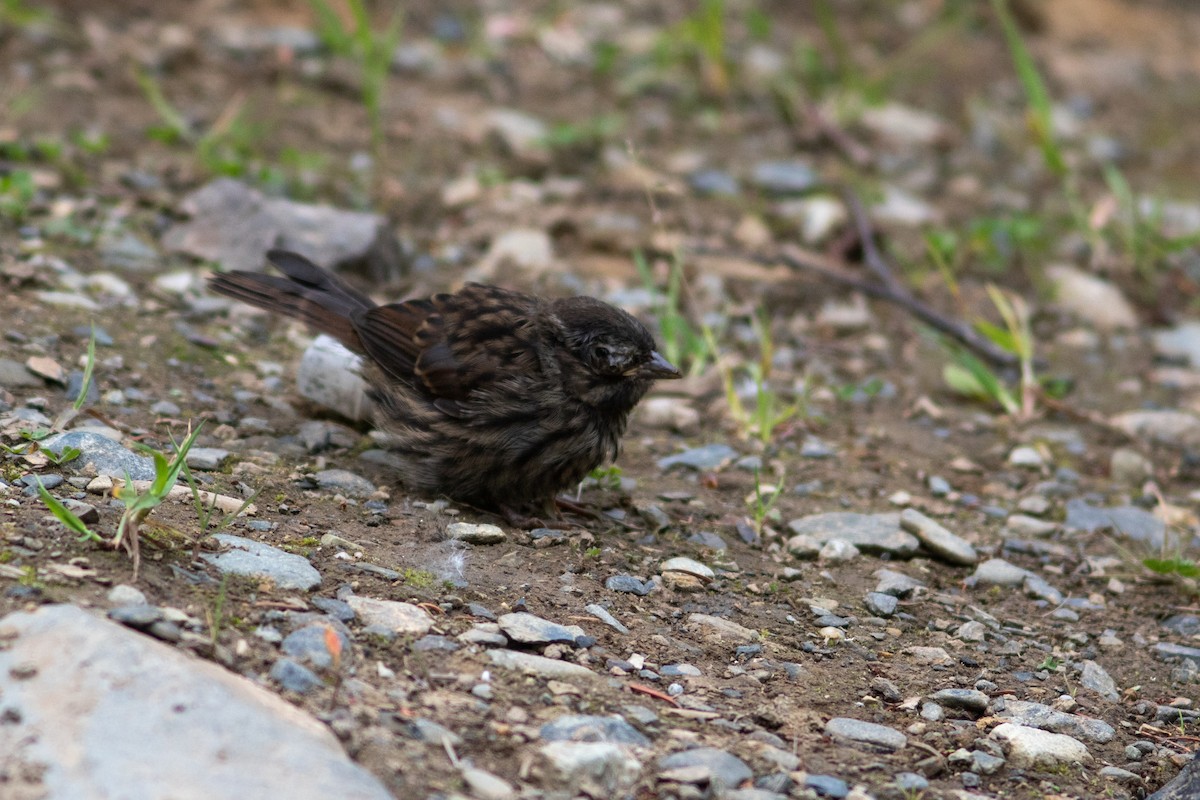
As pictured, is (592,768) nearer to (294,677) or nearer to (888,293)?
(294,677)

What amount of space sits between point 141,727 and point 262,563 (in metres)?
0.96

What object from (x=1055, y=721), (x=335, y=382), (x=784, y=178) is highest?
(x=784, y=178)

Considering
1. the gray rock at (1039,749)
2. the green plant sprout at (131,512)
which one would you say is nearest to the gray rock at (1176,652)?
the gray rock at (1039,749)

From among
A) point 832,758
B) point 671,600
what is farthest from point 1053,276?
point 832,758

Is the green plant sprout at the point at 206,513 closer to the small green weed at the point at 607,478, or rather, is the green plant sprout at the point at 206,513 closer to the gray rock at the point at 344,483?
the gray rock at the point at 344,483

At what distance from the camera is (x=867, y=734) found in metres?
3.29

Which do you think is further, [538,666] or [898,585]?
[898,585]

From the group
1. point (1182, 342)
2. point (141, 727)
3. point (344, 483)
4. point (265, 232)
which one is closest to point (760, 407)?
point (344, 483)

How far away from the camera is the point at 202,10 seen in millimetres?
8484

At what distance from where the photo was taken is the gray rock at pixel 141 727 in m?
2.39

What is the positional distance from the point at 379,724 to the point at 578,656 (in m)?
→ 0.73

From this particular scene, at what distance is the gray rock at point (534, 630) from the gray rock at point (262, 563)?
0.54 meters

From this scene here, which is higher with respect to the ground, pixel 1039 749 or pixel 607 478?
pixel 1039 749

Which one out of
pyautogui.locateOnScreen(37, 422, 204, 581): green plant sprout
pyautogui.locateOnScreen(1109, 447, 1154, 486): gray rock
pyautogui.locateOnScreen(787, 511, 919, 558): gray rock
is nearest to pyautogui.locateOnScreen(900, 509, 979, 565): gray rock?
pyautogui.locateOnScreen(787, 511, 919, 558): gray rock
